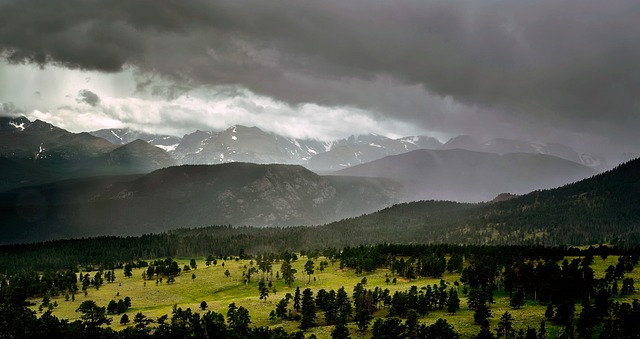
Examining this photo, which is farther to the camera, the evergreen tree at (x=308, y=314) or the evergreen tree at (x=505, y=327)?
the evergreen tree at (x=308, y=314)

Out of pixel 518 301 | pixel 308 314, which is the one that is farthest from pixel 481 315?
pixel 308 314

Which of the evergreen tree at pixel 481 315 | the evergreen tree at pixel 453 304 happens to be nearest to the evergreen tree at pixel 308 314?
the evergreen tree at pixel 453 304

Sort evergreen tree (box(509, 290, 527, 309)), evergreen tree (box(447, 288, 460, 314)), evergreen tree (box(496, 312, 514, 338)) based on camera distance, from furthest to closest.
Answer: evergreen tree (box(447, 288, 460, 314))
evergreen tree (box(509, 290, 527, 309))
evergreen tree (box(496, 312, 514, 338))

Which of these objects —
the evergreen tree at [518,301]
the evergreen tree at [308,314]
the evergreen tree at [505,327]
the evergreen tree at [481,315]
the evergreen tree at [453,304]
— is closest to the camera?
the evergreen tree at [505,327]

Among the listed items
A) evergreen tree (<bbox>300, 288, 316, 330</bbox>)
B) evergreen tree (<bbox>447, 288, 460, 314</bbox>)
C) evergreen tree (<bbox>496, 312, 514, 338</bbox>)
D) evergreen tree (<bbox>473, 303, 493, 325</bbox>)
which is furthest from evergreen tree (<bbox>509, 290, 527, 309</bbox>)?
evergreen tree (<bbox>300, 288, 316, 330</bbox>)

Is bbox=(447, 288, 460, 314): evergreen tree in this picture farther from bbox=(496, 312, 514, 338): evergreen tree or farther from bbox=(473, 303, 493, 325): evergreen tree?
bbox=(496, 312, 514, 338): evergreen tree

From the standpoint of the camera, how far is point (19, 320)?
14512 centimetres

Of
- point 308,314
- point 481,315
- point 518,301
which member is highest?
point 518,301

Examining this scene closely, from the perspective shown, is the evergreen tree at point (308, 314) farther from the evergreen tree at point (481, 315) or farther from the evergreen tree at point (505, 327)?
the evergreen tree at point (505, 327)

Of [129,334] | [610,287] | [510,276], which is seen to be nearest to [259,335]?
[129,334]

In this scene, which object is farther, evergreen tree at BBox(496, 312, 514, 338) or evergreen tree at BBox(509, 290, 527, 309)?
evergreen tree at BBox(509, 290, 527, 309)

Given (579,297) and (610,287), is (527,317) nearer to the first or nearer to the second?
(579,297)

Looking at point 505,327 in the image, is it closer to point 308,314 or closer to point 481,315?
point 481,315

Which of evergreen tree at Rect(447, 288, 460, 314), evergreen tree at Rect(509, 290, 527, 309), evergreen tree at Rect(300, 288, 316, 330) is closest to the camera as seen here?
evergreen tree at Rect(300, 288, 316, 330)
